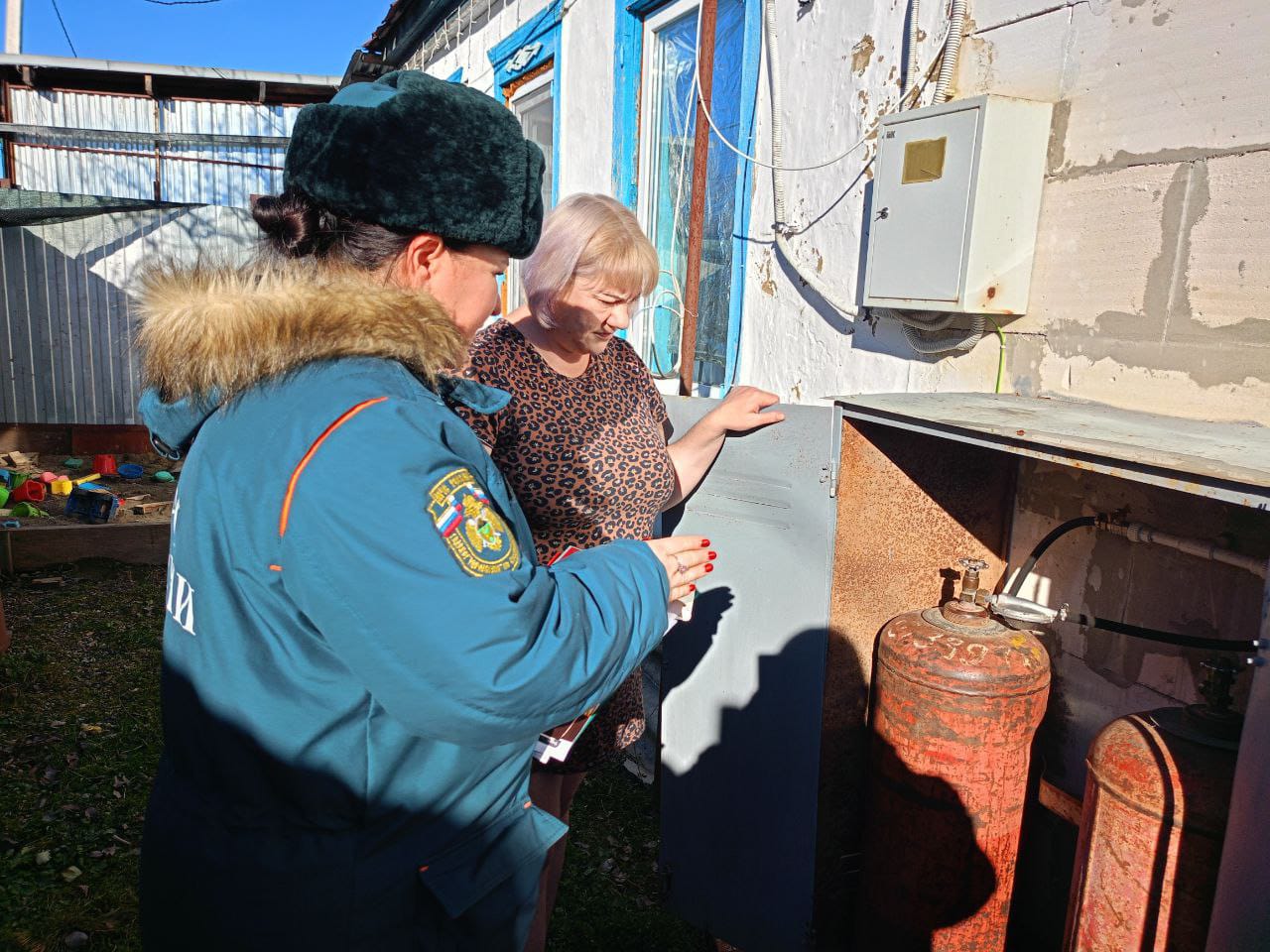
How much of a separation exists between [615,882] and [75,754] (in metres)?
2.44

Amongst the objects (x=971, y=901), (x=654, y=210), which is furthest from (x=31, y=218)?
(x=971, y=901)

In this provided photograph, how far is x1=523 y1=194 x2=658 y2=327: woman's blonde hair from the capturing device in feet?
7.44

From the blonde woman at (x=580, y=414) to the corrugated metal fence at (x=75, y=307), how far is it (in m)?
7.56

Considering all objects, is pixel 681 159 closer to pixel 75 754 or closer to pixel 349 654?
pixel 349 654

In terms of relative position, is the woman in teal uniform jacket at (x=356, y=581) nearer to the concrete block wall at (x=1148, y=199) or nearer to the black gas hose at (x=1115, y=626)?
the black gas hose at (x=1115, y=626)

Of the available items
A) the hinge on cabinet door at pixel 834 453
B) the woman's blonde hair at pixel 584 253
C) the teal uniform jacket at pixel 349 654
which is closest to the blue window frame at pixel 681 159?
the woman's blonde hair at pixel 584 253

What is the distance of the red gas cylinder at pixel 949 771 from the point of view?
2.09m

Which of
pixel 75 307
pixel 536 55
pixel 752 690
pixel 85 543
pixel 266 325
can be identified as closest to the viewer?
pixel 266 325

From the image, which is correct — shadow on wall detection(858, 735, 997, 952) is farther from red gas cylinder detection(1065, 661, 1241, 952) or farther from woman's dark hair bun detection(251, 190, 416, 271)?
woman's dark hair bun detection(251, 190, 416, 271)

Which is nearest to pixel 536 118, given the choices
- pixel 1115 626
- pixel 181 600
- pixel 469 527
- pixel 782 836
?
pixel 782 836

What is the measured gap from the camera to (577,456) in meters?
2.14

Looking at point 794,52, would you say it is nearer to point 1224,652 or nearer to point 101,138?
point 1224,652

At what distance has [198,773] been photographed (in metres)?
1.24

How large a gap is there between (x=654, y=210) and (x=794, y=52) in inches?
57.2
